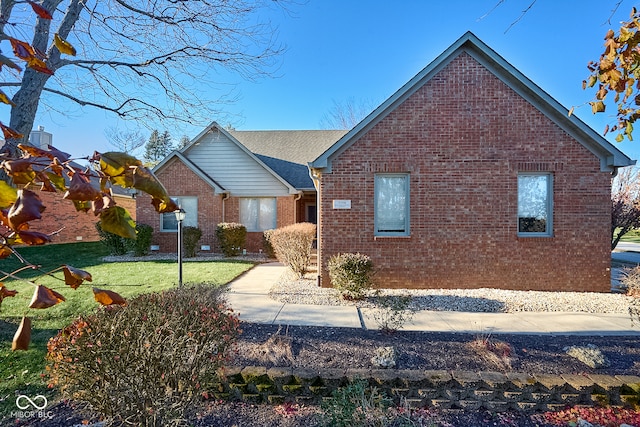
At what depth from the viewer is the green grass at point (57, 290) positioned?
393 cm

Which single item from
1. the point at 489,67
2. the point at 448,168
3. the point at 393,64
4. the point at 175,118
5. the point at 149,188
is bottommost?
the point at 149,188

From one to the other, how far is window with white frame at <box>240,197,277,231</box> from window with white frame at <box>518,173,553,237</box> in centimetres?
1039

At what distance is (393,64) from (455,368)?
11320mm

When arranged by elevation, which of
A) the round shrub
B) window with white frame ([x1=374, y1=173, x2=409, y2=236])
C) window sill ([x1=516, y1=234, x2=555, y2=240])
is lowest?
the round shrub

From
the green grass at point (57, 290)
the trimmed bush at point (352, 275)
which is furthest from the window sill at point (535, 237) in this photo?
the green grass at point (57, 290)

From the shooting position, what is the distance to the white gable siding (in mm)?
15562

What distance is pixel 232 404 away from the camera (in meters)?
3.49

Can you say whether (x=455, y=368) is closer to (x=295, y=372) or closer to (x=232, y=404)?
(x=295, y=372)

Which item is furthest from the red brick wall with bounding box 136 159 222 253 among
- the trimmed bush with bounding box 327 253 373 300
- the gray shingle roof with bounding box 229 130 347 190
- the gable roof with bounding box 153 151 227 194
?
the trimmed bush with bounding box 327 253 373 300

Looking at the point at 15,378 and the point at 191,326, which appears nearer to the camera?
the point at 191,326

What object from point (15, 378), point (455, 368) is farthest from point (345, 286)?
point (15, 378)

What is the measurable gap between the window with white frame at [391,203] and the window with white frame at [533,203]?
9.68 ft

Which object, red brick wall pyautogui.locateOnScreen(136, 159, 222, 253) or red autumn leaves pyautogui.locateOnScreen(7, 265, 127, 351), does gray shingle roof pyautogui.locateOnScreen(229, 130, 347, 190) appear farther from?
red autumn leaves pyautogui.locateOnScreen(7, 265, 127, 351)

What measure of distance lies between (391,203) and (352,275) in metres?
2.36
